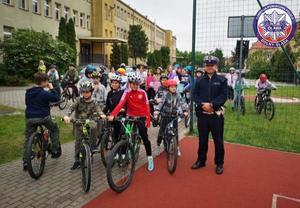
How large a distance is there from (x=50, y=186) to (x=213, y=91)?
331 centimetres

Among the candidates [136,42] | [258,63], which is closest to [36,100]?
[258,63]

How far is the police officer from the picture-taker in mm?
6289

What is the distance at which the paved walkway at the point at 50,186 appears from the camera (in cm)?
498

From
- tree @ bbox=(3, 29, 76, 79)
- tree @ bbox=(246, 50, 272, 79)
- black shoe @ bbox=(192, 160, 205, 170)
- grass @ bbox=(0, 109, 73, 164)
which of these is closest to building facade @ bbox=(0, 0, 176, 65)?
tree @ bbox=(3, 29, 76, 79)

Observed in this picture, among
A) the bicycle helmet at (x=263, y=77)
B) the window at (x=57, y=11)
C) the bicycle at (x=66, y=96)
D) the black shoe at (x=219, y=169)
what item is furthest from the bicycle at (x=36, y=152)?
the window at (x=57, y=11)

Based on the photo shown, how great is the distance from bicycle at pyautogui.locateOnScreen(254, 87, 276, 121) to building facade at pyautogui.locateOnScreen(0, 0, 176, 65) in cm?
2270

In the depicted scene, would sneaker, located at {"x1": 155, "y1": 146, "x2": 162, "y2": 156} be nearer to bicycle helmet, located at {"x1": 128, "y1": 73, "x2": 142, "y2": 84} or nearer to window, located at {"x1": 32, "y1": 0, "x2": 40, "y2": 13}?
bicycle helmet, located at {"x1": 128, "y1": 73, "x2": 142, "y2": 84}

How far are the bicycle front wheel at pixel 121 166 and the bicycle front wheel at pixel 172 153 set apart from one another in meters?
0.85

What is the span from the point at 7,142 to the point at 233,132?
631 centimetres

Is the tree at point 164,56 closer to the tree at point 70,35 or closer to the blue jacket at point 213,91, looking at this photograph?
the tree at point 70,35

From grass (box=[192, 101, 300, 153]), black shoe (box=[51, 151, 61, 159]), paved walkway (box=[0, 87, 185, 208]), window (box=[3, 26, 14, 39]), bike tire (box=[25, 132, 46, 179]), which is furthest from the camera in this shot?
window (box=[3, 26, 14, 39])

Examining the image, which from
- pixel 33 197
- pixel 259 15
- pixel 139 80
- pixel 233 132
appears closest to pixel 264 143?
pixel 233 132

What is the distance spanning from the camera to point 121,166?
18.4 feet

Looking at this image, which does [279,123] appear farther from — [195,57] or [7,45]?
[7,45]
